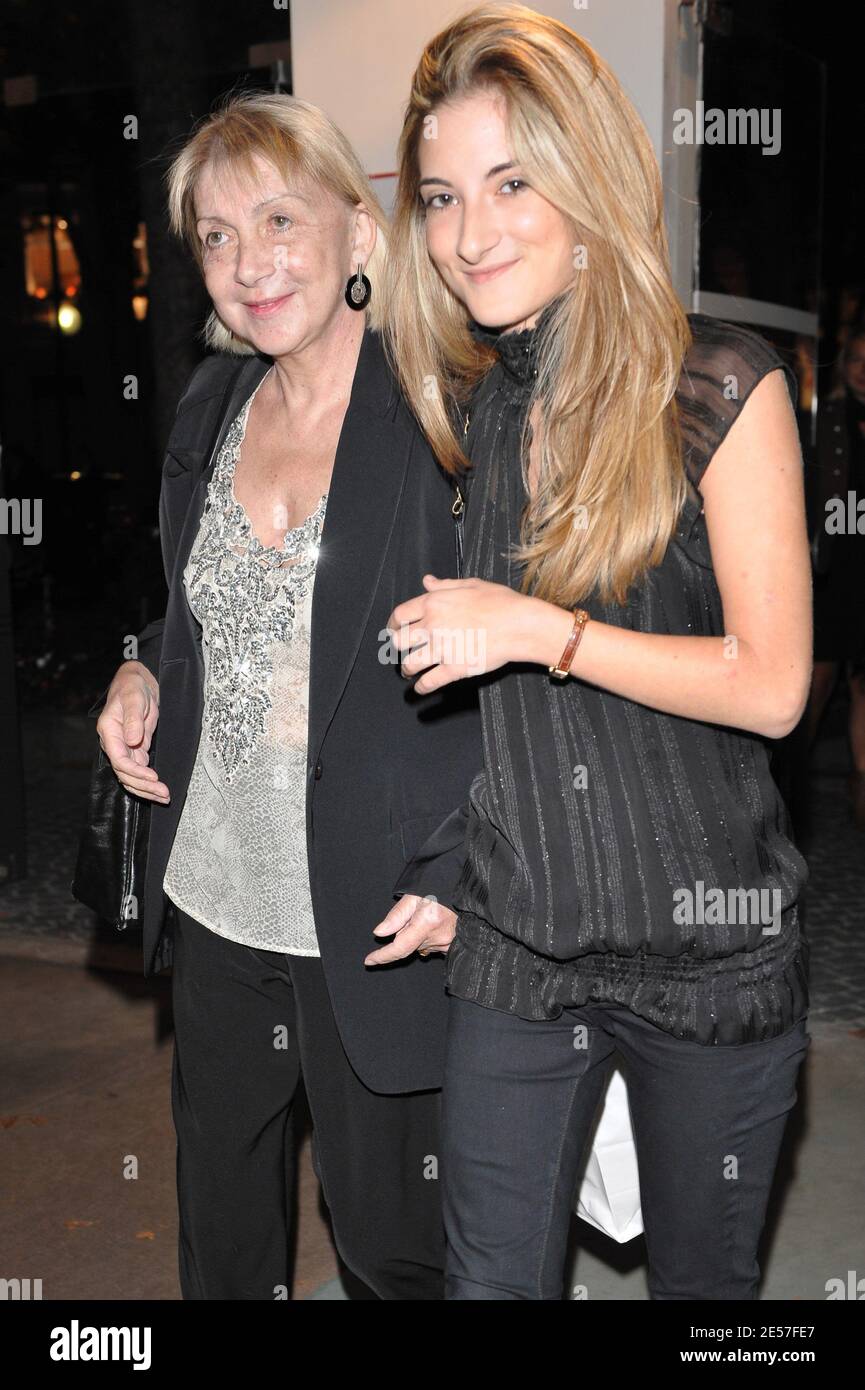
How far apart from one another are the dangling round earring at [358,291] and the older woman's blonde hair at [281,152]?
0.01 metres

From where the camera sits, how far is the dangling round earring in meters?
2.51

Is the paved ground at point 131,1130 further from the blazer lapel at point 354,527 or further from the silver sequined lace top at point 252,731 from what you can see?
the blazer lapel at point 354,527

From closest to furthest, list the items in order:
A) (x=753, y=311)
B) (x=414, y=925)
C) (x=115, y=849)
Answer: (x=414, y=925)
(x=115, y=849)
(x=753, y=311)

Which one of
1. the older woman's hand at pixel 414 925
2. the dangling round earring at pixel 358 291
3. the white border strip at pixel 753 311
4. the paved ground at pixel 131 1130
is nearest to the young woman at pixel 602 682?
the older woman's hand at pixel 414 925

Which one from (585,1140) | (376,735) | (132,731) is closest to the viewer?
(585,1140)

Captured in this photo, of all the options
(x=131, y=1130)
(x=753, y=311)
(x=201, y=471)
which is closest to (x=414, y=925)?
(x=201, y=471)

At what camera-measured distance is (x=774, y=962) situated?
2002 mm

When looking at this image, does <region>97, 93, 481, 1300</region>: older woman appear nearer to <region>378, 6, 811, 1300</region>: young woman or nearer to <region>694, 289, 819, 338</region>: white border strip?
<region>378, 6, 811, 1300</region>: young woman

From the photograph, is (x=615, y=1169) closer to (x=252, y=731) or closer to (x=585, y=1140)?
(x=585, y=1140)

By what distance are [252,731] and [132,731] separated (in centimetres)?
29

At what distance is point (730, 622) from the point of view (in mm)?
1893

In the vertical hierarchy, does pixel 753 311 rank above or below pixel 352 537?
above

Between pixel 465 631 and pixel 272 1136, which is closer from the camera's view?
pixel 465 631

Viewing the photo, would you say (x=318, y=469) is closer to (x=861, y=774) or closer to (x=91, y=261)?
(x=861, y=774)
